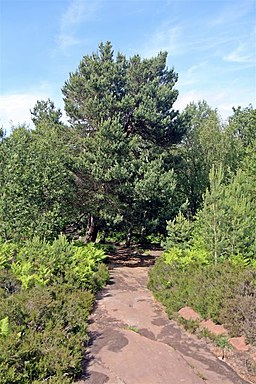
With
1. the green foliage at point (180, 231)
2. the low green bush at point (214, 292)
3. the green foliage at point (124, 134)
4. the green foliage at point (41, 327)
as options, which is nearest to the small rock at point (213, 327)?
the low green bush at point (214, 292)

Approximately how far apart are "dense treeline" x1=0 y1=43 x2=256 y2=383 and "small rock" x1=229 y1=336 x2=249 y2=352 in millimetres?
237

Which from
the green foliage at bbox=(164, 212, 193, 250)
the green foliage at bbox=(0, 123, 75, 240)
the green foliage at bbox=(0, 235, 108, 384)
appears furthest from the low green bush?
the green foliage at bbox=(0, 123, 75, 240)

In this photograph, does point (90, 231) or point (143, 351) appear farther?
point (90, 231)

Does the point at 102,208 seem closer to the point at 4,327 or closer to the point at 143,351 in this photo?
the point at 143,351

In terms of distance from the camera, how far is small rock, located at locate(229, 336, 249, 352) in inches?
290

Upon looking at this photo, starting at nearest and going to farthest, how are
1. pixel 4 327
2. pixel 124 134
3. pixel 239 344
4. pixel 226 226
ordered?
pixel 4 327
pixel 239 344
pixel 226 226
pixel 124 134

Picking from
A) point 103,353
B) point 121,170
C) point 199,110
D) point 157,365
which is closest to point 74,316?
point 103,353

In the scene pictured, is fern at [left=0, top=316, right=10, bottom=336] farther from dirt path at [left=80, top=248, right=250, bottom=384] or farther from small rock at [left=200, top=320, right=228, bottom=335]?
small rock at [left=200, top=320, right=228, bottom=335]

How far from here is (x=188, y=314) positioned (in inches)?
358

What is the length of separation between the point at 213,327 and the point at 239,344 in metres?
0.84

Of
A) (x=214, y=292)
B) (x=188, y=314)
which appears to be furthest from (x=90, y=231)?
(x=214, y=292)

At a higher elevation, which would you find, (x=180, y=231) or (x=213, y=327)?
(x=180, y=231)

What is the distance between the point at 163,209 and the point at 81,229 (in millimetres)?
5401

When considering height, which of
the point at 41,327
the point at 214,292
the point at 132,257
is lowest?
the point at 132,257
